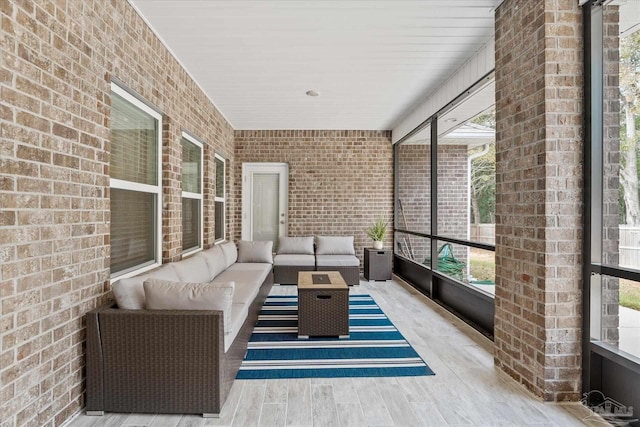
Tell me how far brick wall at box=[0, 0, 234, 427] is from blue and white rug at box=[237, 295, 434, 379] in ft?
3.98

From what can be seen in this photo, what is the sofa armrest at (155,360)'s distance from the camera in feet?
6.89

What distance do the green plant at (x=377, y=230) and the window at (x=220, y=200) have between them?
2.79 metres

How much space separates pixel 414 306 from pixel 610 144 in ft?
9.71

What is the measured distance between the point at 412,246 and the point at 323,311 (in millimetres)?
4226

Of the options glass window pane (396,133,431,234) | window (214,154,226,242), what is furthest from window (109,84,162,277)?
glass window pane (396,133,431,234)

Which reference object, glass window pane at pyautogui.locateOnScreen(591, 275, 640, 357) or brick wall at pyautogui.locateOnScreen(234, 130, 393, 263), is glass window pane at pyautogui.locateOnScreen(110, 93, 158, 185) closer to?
glass window pane at pyautogui.locateOnScreen(591, 275, 640, 357)

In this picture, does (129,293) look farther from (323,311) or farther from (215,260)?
(215,260)

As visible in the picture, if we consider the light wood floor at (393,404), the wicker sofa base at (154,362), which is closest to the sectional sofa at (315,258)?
the light wood floor at (393,404)

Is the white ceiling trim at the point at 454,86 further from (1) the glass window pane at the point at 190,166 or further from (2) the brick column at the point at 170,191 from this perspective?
(1) the glass window pane at the point at 190,166

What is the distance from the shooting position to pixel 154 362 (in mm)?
2105

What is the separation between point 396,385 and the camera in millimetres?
2479

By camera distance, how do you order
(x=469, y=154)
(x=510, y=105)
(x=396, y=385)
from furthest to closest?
(x=469, y=154) → (x=510, y=105) → (x=396, y=385)

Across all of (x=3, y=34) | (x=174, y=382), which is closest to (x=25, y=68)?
(x=3, y=34)

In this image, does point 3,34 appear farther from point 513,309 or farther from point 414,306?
point 414,306
